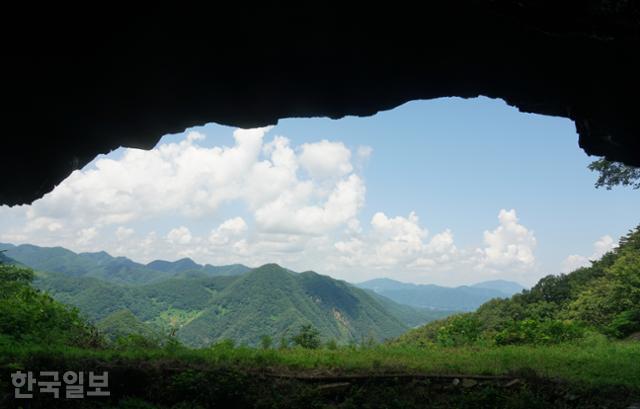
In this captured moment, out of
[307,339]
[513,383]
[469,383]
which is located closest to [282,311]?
[307,339]

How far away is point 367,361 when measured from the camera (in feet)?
31.2

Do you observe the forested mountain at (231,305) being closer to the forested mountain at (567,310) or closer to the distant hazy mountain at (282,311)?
the distant hazy mountain at (282,311)

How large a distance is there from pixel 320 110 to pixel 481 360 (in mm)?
7970

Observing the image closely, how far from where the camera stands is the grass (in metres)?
8.38

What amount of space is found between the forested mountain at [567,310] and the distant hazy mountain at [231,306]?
72954mm

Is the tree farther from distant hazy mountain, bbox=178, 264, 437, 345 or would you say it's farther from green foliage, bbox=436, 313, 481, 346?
distant hazy mountain, bbox=178, 264, 437, 345

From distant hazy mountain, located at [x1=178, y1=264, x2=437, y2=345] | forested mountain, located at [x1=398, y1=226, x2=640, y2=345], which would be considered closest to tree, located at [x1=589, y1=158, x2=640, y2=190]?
forested mountain, located at [x1=398, y1=226, x2=640, y2=345]

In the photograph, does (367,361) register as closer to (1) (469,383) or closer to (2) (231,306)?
(1) (469,383)

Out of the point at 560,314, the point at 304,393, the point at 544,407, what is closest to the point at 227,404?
the point at 304,393

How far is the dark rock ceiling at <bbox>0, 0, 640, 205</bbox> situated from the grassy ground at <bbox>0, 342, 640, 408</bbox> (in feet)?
19.7

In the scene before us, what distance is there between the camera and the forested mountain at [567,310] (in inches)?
584

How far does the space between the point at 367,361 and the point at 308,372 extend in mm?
1707

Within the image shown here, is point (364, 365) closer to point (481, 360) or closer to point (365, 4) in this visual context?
point (481, 360)

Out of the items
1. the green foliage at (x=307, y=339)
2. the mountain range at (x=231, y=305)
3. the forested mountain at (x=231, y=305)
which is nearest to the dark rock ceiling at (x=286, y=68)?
the green foliage at (x=307, y=339)
